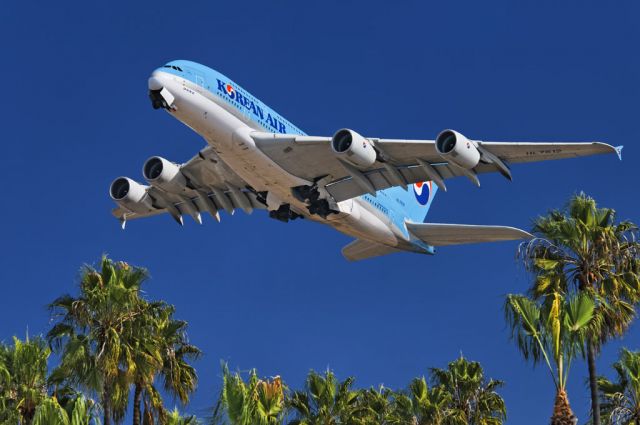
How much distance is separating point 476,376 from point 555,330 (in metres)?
17.6

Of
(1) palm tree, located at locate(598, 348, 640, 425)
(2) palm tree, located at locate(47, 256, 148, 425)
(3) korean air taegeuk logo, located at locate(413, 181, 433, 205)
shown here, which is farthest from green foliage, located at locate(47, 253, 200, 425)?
(3) korean air taegeuk logo, located at locate(413, 181, 433, 205)

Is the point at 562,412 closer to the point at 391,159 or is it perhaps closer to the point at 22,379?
the point at 22,379

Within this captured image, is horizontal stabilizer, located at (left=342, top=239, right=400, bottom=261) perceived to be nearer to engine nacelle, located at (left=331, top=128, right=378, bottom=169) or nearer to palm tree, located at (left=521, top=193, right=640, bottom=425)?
engine nacelle, located at (left=331, top=128, right=378, bottom=169)

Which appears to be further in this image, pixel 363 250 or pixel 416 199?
pixel 416 199

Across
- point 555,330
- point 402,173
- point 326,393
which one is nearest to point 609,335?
point 555,330

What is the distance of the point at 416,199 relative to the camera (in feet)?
147

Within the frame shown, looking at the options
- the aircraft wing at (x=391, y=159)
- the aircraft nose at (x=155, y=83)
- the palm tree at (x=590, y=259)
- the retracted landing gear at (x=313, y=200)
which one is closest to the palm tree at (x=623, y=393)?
the palm tree at (x=590, y=259)

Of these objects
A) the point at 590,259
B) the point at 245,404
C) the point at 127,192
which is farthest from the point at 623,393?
the point at 127,192

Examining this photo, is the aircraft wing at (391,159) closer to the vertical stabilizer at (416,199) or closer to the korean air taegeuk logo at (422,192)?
the vertical stabilizer at (416,199)

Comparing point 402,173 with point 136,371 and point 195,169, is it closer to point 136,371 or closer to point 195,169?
point 195,169

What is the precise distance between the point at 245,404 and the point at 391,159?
789 inches

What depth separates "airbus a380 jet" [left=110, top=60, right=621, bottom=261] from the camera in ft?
105

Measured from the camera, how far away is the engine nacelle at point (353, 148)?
3272 centimetres

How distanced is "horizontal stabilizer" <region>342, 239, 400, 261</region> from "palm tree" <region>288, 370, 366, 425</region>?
455 inches
